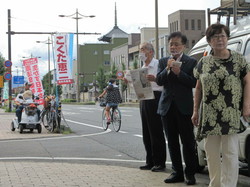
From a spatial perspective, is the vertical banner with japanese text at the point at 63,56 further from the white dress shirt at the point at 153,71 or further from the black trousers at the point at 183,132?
the black trousers at the point at 183,132

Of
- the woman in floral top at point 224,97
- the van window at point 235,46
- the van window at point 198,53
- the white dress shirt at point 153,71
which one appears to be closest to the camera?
the woman in floral top at point 224,97

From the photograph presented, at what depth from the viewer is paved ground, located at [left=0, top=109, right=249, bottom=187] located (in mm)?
5871

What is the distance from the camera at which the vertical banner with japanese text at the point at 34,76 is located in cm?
2366

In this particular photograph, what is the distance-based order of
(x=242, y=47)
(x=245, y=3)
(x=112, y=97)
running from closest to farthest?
1. (x=242, y=47)
2. (x=245, y=3)
3. (x=112, y=97)

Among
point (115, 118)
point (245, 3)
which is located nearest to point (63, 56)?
point (115, 118)

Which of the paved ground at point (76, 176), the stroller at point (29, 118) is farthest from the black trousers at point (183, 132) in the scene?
the stroller at point (29, 118)

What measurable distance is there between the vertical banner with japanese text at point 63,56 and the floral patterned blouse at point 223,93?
36.3 ft

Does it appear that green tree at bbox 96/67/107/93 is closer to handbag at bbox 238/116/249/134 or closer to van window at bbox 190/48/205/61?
van window at bbox 190/48/205/61

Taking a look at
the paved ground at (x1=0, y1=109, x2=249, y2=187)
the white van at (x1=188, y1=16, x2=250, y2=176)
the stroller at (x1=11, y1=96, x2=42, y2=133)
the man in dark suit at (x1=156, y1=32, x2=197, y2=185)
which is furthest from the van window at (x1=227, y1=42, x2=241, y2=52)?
the stroller at (x1=11, y1=96, x2=42, y2=133)

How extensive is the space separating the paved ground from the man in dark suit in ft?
1.52

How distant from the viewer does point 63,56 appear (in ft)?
49.5

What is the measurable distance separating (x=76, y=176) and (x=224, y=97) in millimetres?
2915

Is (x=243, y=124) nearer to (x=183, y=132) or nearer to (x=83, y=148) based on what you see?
(x=183, y=132)

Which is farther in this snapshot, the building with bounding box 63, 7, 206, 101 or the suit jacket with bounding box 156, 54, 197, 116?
the building with bounding box 63, 7, 206, 101
